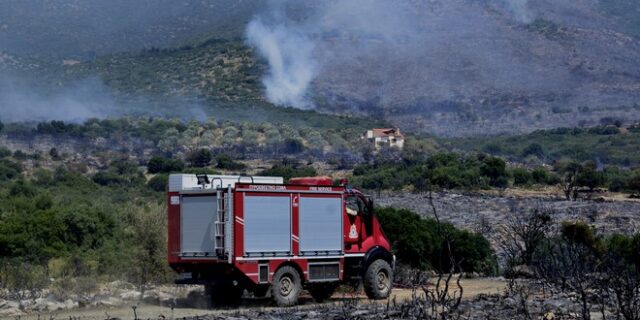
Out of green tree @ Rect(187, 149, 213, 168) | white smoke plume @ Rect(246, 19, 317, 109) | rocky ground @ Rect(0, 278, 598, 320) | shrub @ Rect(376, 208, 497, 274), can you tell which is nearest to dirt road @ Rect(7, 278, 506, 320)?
rocky ground @ Rect(0, 278, 598, 320)

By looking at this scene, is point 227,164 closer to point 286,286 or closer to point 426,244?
point 426,244

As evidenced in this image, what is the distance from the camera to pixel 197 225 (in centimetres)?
2308

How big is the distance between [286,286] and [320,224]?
156 cm

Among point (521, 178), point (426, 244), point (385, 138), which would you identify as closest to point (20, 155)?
point (521, 178)

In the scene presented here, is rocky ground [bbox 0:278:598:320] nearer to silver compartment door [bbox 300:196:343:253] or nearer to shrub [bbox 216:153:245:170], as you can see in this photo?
silver compartment door [bbox 300:196:343:253]

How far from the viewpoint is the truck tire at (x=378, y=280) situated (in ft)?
81.7

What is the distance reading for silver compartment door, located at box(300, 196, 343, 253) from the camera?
23797 millimetres

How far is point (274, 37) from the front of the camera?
153 m

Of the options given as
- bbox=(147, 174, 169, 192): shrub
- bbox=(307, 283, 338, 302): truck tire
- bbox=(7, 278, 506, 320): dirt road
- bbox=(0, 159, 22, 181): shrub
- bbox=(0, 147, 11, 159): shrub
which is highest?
bbox=(0, 147, 11, 159): shrub

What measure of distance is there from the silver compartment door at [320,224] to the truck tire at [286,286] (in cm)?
57

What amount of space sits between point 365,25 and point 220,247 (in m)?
158

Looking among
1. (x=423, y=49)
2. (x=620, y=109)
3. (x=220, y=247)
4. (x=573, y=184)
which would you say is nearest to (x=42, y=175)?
(x=573, y=184)

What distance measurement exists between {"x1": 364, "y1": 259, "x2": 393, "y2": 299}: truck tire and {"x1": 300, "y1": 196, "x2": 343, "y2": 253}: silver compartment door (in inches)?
36.6

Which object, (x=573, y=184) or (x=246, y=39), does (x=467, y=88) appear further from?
(x=573, y=184)
